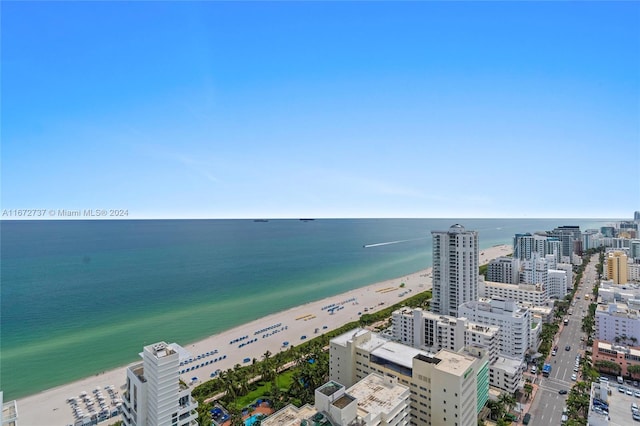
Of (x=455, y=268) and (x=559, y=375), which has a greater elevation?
(x=455, y=268)

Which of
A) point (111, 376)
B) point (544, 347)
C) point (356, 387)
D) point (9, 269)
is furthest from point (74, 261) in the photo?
point (544, 347)

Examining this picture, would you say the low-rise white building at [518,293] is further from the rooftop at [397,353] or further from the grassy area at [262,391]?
the grassy area at [262,391]

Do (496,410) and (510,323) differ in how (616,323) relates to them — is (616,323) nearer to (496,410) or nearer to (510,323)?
(510,323)

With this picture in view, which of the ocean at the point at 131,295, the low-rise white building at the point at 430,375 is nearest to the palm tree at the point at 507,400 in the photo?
the low-rise white building at the point at 430,375

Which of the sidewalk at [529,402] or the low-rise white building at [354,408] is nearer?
the low-rise white building at [354,408]

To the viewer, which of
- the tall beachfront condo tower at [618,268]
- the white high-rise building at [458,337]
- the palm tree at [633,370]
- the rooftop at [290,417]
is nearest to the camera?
the rooftop at [290,417]

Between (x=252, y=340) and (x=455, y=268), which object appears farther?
(x=455, y=268)

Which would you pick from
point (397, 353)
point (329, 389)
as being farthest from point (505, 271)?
point (329, 389)

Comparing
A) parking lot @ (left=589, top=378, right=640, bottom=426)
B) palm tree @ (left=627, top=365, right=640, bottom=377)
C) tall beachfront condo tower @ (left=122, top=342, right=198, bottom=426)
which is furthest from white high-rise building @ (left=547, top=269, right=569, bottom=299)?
tall beachfront condo tower @ (left=122, top=342, right=198, bottom=426)
